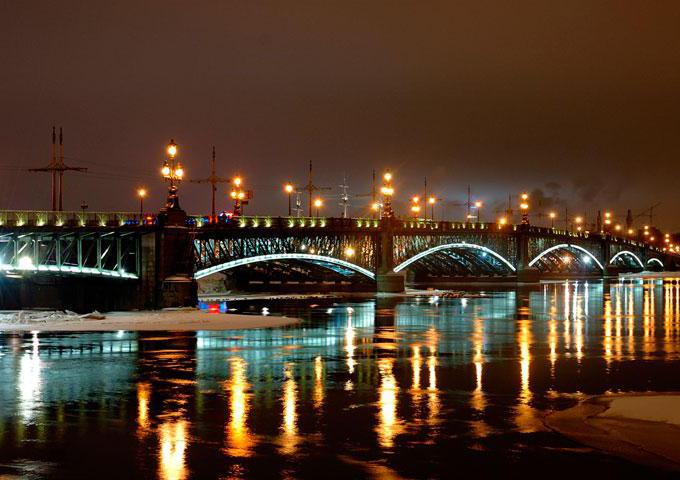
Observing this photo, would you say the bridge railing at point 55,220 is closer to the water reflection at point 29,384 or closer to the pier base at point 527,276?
the water reflection at point 29,384

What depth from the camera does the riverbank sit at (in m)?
18.6

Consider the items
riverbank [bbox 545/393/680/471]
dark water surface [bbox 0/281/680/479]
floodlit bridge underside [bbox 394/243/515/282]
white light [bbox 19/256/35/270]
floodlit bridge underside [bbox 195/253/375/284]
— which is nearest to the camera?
dark water surface [bbox 0/281/680/479]

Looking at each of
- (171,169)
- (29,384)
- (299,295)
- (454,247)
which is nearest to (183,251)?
(171,169)

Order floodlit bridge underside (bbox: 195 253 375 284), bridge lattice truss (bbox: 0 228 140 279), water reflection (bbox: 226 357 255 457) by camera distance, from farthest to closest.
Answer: floodlit bridge underside (bbox: 195 253 375 284) < bridge lattice truss (bbox: 0 228 140 279) < water reflection (bbox: 226 357 255 457)

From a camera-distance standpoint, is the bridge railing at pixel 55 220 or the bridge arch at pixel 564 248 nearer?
the bridge railing at pixel 55 220

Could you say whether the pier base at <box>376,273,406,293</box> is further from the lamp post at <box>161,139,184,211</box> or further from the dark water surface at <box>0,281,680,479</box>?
the dark water surface at <box>0,281,680,479</box>

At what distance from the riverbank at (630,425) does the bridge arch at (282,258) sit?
55.4m

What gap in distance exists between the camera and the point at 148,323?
168 ft

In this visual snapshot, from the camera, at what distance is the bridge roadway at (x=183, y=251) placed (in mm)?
65938

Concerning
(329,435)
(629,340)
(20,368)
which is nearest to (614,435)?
(329,435)

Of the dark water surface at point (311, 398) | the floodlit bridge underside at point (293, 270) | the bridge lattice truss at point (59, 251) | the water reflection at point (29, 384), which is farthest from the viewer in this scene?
the floodlit bridge underside at point (293, 270)

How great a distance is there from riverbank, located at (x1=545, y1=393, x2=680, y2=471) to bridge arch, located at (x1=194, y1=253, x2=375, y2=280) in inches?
2182

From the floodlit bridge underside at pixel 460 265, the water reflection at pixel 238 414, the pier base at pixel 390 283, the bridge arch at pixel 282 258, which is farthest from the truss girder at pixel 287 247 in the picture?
the water reflection at pixel 238 414

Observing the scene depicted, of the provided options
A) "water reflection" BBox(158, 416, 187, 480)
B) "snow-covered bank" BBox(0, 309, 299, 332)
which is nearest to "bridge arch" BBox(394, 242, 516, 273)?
"snow-covered bank" BBox(0, 309, 299, 332)
